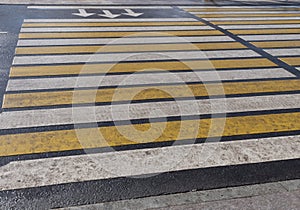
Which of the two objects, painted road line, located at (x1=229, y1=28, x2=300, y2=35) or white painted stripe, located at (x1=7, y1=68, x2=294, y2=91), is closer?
white painted stripe, located at (x1=7, y1=68, x2=294, y2=91)

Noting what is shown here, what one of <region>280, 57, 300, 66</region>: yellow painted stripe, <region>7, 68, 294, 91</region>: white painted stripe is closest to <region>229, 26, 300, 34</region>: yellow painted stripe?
Answer: <region>280, 57, 300, 66</region>: yellow painted stripe

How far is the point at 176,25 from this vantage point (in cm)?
1063

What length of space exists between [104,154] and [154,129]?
85 centimetres

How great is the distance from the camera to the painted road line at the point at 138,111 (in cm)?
506

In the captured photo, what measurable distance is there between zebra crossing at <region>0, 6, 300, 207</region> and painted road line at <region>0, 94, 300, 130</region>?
1cm

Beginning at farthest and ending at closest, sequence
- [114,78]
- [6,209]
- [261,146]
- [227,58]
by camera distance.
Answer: [227,58] → [114,78] → [261,146] → [6,209]

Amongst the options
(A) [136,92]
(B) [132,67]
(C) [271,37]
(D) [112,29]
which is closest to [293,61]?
(C) [271,37]

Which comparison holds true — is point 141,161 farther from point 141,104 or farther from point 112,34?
point 112,34

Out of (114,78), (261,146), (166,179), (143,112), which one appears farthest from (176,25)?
(166,179)

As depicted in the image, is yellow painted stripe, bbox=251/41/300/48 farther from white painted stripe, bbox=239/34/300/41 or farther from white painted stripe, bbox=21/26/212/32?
white painted stripe, bbox=21/26/212/32

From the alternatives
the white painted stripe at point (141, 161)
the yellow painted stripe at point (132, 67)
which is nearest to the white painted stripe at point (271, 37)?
the yellow painted stripe at point (132, 67)

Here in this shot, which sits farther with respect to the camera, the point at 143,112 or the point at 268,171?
the point at 143,112

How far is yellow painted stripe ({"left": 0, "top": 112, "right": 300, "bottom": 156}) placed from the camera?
4.48 metres

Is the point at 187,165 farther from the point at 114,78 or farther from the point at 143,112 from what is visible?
the point at 114,78
